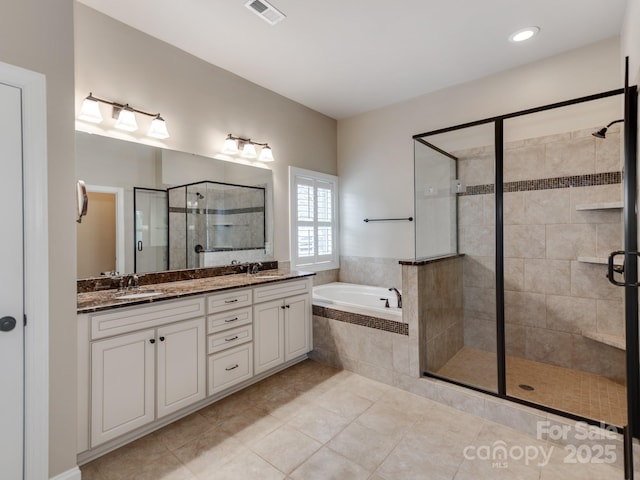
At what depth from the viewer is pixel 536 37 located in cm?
255

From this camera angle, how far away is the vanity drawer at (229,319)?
231 centimetres

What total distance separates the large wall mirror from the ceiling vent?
1259mm

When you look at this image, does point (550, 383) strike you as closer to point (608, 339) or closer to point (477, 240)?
point (608, 339)

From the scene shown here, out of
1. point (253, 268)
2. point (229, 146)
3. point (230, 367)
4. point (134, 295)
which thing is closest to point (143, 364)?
point (134, 295)

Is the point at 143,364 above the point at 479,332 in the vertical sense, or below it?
above

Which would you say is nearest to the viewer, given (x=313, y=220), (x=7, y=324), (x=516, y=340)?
(x=7, y=324)

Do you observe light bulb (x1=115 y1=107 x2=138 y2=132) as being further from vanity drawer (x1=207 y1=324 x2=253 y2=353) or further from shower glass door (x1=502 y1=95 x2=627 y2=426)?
shower glass door (x1=502 y1=95 x2=627 y2=426)

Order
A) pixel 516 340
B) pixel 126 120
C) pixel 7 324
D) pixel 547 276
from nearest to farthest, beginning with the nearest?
pixel 7 324 → pixel 126 120 → pixel 547 276 → pixel 516 340

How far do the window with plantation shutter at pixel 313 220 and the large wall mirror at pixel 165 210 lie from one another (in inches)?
14.4

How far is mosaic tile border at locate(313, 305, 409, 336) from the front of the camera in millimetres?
2650

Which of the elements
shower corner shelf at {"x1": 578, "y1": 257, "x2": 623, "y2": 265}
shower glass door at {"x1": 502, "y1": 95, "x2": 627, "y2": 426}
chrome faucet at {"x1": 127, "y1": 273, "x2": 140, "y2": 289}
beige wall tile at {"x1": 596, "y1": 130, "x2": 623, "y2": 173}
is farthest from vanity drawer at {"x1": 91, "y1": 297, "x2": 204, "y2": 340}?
beige wall tile at {"x1": 596, "y1": 130, "x2": 623, "y2": 173}

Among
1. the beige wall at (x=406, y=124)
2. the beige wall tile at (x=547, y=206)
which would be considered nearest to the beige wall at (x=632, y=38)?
the beige wall at (x=406, y=124)

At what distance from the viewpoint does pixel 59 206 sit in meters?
1.59

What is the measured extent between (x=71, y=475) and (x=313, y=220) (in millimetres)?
3024
